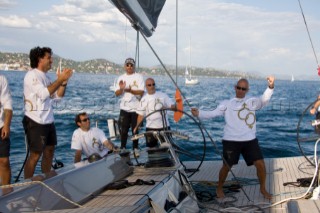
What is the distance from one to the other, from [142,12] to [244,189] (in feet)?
9.54

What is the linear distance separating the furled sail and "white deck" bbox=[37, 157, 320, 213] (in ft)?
4.99

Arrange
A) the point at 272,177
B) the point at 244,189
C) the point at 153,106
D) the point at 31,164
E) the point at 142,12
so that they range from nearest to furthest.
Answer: the point at 142,12 < the point at 31,164 < the point at 244,189 < the point at 272,177 < the point at 153,106

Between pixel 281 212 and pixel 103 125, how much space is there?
47.2 ft

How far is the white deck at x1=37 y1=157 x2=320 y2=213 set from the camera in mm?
3805

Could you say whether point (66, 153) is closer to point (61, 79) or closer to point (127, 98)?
point (127, 98)

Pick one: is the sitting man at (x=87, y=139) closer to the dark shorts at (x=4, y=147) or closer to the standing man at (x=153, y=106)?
the standing man at (x=153, y=106)

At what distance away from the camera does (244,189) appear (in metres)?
6.49

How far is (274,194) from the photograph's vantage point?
6.21 meters

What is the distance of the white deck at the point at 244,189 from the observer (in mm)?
3805

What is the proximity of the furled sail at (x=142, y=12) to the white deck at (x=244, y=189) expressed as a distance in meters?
1.52

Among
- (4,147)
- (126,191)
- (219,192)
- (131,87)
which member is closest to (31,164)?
(4,147)

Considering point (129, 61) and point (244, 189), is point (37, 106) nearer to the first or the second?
point (129, 61)

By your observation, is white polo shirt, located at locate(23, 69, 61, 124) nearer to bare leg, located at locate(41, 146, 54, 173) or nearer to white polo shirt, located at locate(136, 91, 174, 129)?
bare leg, located at locate(41, 146, 54, 173)

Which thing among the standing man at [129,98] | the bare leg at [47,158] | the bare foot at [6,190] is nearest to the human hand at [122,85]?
the standing man at [129,98]
